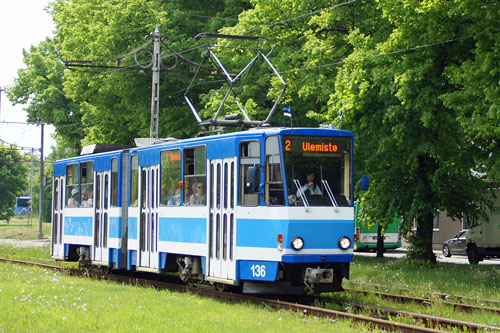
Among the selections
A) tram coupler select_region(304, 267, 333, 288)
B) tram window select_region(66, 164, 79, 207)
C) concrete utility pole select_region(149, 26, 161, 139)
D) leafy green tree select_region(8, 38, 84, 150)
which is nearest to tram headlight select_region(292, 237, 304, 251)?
tram coupler select_region(304, 267, 333, 288)

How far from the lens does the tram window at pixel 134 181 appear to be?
19.7 metres

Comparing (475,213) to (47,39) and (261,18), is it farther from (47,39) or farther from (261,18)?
(47,39)

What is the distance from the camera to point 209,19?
36.0 meters

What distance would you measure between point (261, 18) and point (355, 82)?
817 centimetres

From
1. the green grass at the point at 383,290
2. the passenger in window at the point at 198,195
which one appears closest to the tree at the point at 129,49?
the green grass at the point at 383,290

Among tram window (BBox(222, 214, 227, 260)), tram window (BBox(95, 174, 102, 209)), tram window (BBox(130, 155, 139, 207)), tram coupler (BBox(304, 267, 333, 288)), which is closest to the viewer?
tram coupler (BBox(304, 267, 333, 288))

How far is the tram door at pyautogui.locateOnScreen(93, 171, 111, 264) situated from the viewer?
69.7 ft

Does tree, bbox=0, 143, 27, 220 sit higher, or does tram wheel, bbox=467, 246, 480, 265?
tree, bbox=0, 143, 27, 220

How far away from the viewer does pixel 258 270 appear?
14898mm

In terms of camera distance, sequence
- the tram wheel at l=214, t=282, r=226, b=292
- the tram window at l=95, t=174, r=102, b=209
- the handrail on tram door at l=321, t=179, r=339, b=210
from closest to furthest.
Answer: the handrail on tram door at l=321, t=179, r=339, b=210
the tram wheel at l=214, t=282, r=226, b=292
the tram window at l=95, t=174, r=102, b=209

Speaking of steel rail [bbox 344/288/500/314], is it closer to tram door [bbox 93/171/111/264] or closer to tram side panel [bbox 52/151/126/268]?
tram side panel [bbox 52/151/126/268]

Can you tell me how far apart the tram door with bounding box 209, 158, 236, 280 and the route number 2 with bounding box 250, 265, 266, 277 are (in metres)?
0.50

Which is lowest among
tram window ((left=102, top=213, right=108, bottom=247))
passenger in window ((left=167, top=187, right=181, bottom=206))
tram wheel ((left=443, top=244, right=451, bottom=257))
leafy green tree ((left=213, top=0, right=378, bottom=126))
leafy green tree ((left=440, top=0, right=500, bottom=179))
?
tram wheel ((left=443, top=244, right=451, bottom=257))

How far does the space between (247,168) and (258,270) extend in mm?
1904
